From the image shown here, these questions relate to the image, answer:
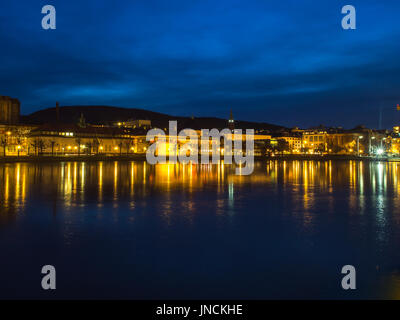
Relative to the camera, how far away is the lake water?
4621 mm

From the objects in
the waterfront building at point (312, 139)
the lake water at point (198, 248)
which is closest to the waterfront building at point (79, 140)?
the waterfront building at point (312, 139)

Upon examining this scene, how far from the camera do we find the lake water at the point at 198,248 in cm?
462

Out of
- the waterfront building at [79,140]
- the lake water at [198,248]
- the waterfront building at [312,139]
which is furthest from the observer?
the waterfront building at [312,139]

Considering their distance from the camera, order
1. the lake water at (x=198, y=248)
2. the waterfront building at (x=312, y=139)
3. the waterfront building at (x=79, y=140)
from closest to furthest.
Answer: the lake water at (x=198, y=248), the waterfront building at (x=79, y=140), the waterfront building at (x=312, y=139)

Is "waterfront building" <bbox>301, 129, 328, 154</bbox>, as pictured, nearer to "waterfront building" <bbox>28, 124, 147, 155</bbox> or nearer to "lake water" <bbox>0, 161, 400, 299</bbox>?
"waterfront building" <bbox>28, 124, 147, 155</bbox>

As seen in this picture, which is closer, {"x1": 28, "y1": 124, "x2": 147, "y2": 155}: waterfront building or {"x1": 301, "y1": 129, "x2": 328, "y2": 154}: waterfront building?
{"x1": 28, "y1": 124, "x2": 147, "y2": 155}: waterfront building

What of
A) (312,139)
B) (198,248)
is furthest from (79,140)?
(312,139)

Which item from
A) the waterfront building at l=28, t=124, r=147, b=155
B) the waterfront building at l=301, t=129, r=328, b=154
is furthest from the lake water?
the waterfront building at l=301, t=129, r=328, b=154

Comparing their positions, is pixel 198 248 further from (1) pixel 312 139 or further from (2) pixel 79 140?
(1) pixel 312 139

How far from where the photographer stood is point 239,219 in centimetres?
885

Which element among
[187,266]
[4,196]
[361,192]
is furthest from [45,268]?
[361,192]

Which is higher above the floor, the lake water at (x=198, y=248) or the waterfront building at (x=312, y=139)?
the waterfront building at (x=312, y=139)

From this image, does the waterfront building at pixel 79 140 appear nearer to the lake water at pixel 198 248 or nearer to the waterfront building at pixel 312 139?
the waterfront building at pixel 312 139
